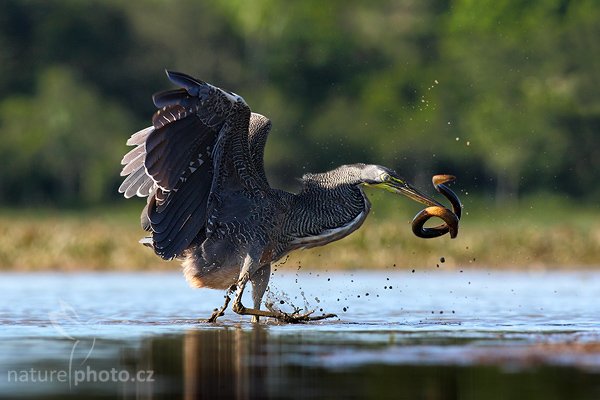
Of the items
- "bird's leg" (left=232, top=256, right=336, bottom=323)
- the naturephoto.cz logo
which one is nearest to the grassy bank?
"bird's leg" (left=232, top=256, right=336, bottom=323)

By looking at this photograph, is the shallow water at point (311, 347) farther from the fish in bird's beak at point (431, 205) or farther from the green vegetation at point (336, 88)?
the green vegetation at point (336, 88)

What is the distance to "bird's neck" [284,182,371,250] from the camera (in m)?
13.5

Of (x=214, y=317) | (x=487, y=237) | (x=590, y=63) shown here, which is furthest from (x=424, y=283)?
(x=590, y=63)

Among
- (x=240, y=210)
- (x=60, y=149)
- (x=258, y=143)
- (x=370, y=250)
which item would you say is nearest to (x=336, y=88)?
(x=60, y=149)

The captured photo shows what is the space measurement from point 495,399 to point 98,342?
3.98 meters

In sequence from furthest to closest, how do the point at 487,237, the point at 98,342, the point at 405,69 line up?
1. the point at 405,69
2. the point at 487,237
3. the point at 98,342

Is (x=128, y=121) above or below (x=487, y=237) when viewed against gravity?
above

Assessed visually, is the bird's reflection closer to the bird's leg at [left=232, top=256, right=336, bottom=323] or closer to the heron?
the bird's leg at [left=232, top=256, right=336, bottom=323]

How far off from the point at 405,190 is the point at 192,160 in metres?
1.93

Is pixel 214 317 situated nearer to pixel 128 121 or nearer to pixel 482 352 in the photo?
pixel 482 352

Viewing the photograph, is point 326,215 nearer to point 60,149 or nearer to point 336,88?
point 60,149

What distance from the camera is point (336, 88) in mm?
50750

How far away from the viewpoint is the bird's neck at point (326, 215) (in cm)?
1346

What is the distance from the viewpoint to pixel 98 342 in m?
11.6
